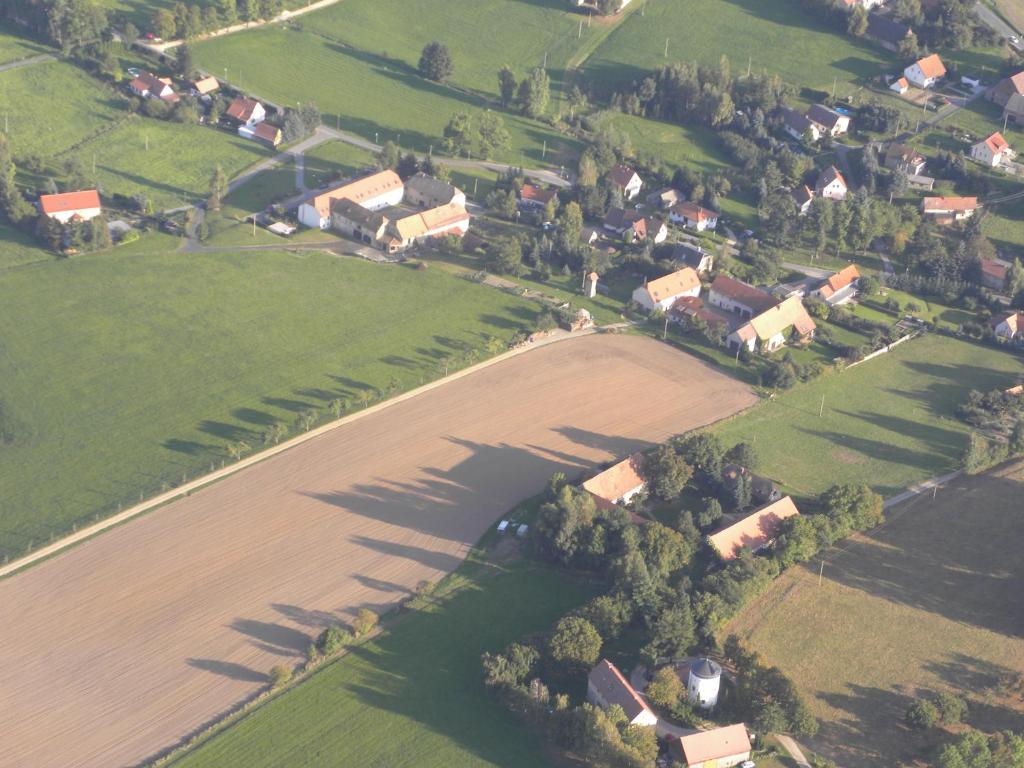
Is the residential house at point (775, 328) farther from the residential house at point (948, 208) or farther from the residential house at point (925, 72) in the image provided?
the residential house at point (925, 72)

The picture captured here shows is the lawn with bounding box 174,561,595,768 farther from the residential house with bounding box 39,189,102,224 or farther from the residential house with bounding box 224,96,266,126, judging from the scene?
the residential house with bounding box 224,96,266,126

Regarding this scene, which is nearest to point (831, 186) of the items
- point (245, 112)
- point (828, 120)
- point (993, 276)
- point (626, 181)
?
point (828, 120)

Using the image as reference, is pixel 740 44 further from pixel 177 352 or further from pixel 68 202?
pixel 177 352

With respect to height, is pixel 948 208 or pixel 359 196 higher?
pixel 948 208

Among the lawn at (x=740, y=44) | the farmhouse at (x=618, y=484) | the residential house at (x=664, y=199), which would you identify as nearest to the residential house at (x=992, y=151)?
the lawn at (x=740, y=44)

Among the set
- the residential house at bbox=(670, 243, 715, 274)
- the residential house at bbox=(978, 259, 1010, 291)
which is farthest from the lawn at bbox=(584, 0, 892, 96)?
the residential house at bbox=(978, 259, 1010, 291)
